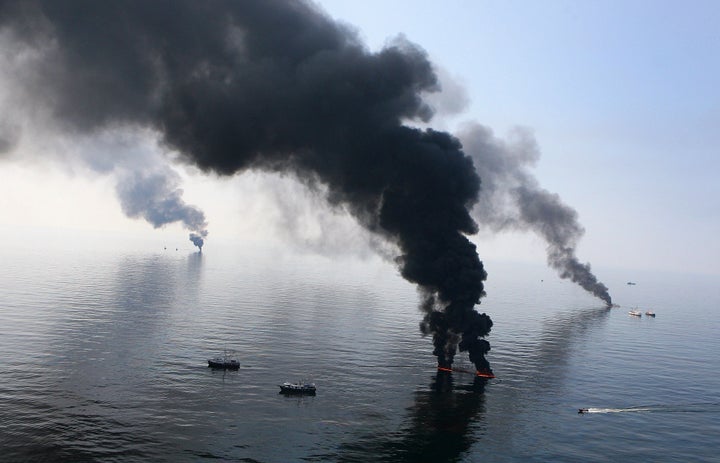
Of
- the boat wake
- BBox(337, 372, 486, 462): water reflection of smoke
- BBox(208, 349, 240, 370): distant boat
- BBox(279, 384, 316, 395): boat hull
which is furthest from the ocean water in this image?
BBox(208, 349, 240, 370): distant boat

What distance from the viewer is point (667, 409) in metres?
108

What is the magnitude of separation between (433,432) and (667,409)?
53.8m

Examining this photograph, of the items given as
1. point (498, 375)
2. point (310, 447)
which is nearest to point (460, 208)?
point (498, 375)

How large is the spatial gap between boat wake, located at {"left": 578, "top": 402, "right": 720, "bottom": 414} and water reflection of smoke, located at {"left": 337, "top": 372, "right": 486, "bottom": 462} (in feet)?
70.4

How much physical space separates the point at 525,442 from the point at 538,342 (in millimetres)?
93054

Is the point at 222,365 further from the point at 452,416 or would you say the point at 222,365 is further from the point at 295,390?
the point at 452,416

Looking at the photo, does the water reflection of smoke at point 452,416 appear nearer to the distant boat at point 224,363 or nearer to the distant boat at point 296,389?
the distant boat at point 296,389

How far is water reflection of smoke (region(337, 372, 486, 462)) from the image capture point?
250 feet

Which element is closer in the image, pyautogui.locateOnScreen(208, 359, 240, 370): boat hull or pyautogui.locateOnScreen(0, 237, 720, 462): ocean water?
pyautogui.locateOnScreen(0, 237, 720, 462): ocean water

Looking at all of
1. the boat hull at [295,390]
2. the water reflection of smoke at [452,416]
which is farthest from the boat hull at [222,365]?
the water reflection of smoke at [452,416]

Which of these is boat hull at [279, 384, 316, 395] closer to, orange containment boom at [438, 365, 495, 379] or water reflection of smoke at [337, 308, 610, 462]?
water reflection of smoke at [337, 308, 610, 462]

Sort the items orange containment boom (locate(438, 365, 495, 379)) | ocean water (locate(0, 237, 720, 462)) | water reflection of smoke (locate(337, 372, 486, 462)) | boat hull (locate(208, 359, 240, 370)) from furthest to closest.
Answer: orange containment boom (locate(438, 365, 495, 379)) → boat hull (locate(208, 359, 240, 370)) → ocean water (locate(0, 237, 720, 462)) → water reflection of smoke (locate(337, 372, 486, 462))

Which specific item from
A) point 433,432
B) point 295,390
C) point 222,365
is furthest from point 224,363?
point 433,432

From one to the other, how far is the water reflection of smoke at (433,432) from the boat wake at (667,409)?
2146 centimetres
